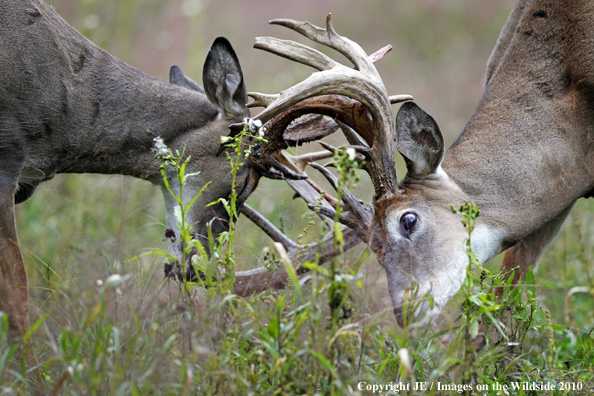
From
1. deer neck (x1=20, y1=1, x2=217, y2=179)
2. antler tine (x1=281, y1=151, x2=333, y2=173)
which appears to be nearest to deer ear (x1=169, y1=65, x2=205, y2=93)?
deer neck (x1=20, y1=1, x2=217, y2=179)

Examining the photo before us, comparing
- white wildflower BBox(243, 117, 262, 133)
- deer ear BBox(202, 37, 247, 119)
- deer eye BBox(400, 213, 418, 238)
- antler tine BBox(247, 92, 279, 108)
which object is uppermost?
deer ear BBox(202, 37, 247, 119)

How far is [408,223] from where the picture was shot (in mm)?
3680

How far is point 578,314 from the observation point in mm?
4773

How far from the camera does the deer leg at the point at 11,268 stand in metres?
3.28

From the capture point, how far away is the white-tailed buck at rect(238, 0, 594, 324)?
3.57 m

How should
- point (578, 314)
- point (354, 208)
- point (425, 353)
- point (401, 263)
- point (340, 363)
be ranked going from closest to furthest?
point (340, 363), point (425, 353), point (401, 263), point (354, 208), point (578, 314)

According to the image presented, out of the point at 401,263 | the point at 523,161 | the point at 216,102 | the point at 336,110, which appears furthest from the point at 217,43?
the point at 523,161

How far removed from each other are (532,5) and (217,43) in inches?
92.3

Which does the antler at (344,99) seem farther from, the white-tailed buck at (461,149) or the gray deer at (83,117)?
the gray deer at (83,117)

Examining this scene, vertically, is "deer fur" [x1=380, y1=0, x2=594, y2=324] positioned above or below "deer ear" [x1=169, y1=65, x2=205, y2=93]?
below

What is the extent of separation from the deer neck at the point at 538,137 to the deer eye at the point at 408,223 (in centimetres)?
41

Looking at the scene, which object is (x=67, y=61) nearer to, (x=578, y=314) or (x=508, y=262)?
(x=508, y=262)

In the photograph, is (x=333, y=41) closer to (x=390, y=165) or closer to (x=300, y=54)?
(x=300, y=54)

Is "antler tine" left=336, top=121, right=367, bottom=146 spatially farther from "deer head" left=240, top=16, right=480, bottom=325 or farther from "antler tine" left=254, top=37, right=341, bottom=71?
"antler tine" left=254, top=37, right=341, bottom=71
